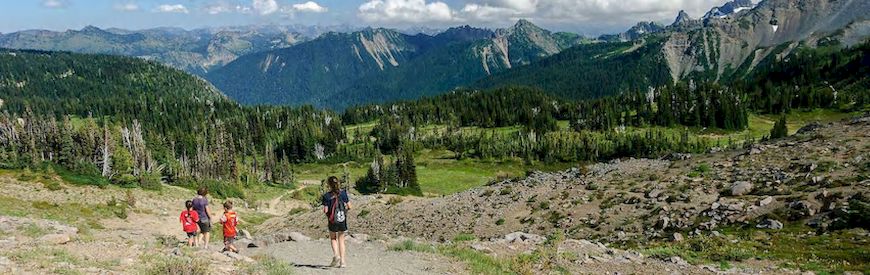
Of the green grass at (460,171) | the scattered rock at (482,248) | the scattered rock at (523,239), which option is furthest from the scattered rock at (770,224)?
the green grass at (460,171)

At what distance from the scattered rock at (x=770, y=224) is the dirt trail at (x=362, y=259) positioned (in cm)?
1843

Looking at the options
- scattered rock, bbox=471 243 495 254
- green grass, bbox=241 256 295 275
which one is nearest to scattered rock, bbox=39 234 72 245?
green grass, bbox=241 256 295 275

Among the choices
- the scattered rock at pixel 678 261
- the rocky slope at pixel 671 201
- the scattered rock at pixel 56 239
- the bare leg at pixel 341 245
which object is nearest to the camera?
the bare leg at pixel 341 245

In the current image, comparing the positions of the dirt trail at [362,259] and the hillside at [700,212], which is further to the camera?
the hillside at [700,212]

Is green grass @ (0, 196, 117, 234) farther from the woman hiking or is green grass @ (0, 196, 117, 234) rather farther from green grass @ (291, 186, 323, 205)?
green grass @ (291, 186, 323, 205)

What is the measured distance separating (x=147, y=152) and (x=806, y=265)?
4794 inches

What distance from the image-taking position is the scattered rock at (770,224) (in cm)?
2819

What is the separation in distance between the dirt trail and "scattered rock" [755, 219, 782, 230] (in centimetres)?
1843

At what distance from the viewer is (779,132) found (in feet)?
400

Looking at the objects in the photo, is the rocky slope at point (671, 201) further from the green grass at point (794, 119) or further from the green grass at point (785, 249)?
the green grass at point (794, 119)

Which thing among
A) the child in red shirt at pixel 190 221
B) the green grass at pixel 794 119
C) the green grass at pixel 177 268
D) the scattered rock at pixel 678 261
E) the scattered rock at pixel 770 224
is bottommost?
the green grass at pixel 794 119

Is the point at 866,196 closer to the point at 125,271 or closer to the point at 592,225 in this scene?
the point at 592,225

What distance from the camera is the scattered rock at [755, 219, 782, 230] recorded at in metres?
28.2

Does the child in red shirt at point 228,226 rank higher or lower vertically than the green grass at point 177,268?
lower
